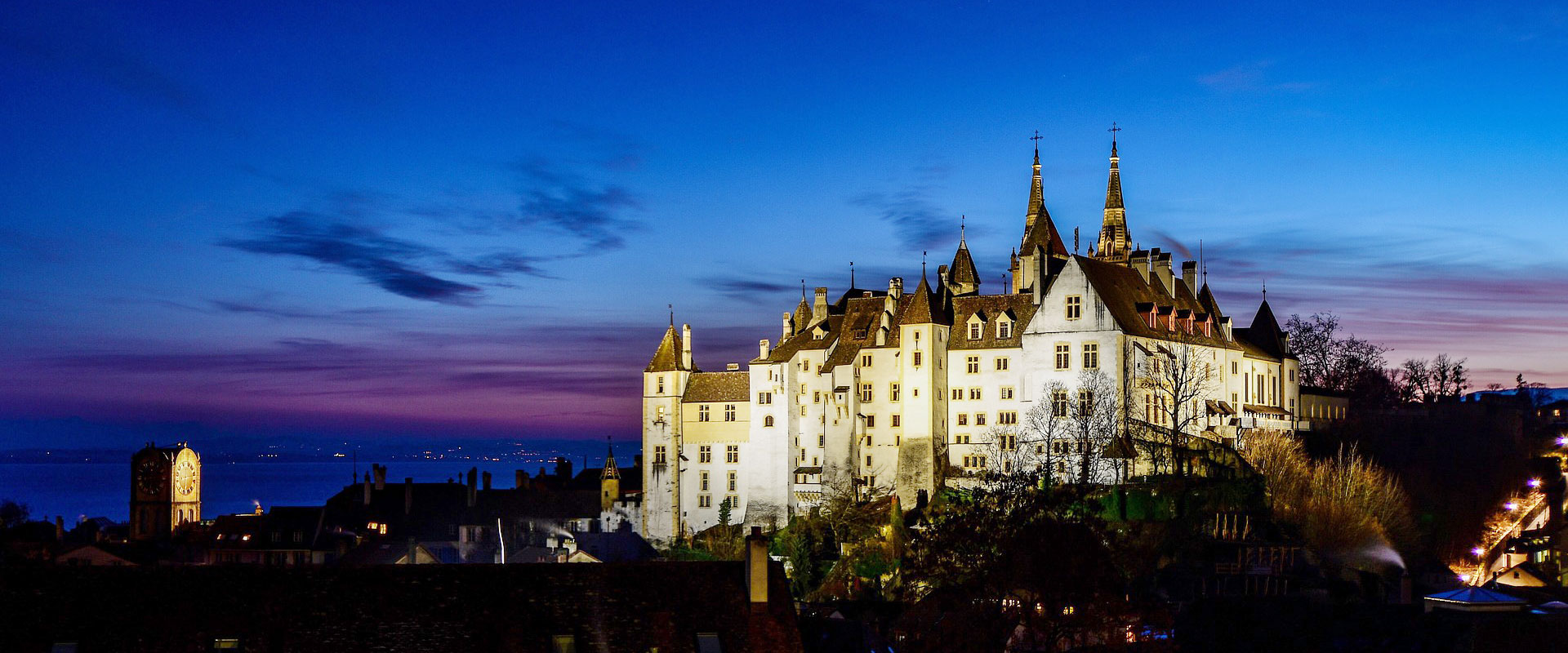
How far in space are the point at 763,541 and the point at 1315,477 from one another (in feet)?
165

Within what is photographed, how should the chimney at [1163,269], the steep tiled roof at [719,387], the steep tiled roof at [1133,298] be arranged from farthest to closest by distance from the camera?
the steep tiled roof at [719,387] < the chimney at [1163,269] < the steep tiled roof at [1133,298]

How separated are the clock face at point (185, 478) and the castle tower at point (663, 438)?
3343 centimetres

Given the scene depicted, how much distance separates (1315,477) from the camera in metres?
82.6

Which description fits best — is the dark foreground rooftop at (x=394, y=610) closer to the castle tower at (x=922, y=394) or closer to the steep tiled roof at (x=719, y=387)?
the castle tower at (x=922, y=394)

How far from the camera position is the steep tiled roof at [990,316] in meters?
86.7

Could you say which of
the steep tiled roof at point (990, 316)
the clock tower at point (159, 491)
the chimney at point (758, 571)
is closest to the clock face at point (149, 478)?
the clock tower at point (159, 491)

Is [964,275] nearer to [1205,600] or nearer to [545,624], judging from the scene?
[1205,600]

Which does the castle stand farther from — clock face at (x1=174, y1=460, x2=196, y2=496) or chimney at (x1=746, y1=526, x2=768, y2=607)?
chimney at (x1=746, y1=526, x2=768, y2=607)

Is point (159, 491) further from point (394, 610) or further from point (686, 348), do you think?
point (394, 610)

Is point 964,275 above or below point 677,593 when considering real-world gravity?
above

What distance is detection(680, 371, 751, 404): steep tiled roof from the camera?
95625mm

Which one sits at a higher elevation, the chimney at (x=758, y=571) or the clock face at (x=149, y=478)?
the clock face at (x=149, y=478)

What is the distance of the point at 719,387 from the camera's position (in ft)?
317

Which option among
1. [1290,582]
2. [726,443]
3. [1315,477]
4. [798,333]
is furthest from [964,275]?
[1290,582]
